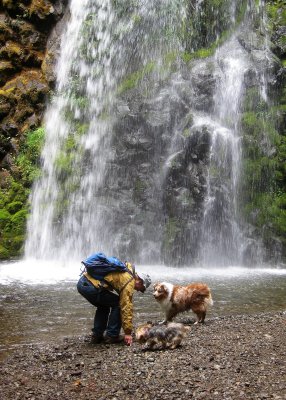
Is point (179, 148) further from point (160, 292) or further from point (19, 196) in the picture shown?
point (160, 292)

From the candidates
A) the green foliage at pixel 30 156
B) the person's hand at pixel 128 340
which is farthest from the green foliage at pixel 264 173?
the person's hand at pixel 128 340

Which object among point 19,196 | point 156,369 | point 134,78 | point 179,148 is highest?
point 134,78

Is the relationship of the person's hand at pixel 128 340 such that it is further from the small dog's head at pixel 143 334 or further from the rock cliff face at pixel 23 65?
the rock cliff face at pixel 23 65

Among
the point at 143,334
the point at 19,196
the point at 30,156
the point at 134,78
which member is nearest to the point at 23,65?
the point at 30,156

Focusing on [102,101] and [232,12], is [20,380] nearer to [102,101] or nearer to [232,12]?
[102,101]

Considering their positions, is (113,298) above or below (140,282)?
below

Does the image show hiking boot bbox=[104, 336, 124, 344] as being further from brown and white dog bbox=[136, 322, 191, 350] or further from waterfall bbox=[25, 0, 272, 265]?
waterfall bbox=[25, 0, 272, 265]

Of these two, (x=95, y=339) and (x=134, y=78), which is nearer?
(x=95, y=339)

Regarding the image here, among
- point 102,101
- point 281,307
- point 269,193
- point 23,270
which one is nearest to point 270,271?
point 269,193

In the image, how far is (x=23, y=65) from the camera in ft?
66.9

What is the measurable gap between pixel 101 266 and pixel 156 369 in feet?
5.38

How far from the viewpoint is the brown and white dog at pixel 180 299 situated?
23.4ft

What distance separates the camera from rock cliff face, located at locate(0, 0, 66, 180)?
19.3m

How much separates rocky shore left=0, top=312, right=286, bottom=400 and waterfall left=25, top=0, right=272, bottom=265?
9676 mm
